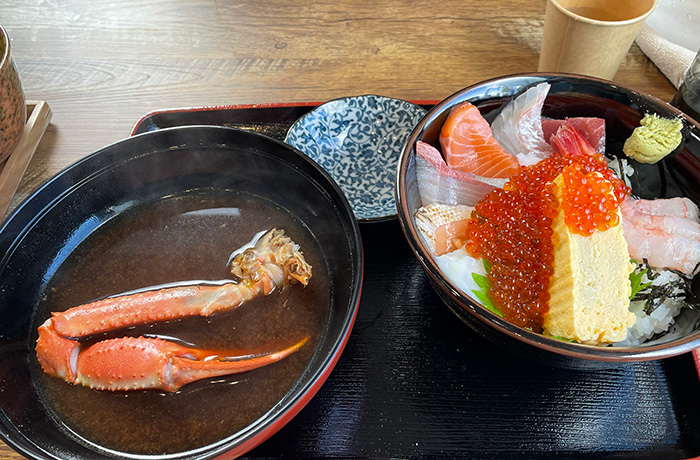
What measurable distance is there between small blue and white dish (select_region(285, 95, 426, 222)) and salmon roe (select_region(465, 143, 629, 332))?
0.48 meters

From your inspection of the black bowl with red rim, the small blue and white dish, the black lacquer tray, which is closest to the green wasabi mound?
the black lacquer tray

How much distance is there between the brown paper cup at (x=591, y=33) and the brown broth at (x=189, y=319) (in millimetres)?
1108

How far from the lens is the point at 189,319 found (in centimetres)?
124

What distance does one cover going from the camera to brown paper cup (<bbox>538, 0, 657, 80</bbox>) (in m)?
1.65

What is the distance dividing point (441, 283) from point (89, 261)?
927 mm

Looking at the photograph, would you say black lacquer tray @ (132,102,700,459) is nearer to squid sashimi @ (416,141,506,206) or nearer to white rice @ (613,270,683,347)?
white rice @ (613,270,683,347)

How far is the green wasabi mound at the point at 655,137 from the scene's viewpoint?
134 centimetres

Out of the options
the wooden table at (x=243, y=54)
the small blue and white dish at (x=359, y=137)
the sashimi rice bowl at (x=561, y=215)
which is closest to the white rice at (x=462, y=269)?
the sashimi rice bowl at (x=561, y=215)

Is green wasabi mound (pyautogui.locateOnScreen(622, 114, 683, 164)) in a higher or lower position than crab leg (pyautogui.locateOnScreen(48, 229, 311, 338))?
higher

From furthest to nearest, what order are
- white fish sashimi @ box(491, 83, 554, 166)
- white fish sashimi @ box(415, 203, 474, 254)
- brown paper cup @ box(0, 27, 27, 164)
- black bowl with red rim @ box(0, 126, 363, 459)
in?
brown paper cup @ box(0, 27, 27, 164) → white fish sashimi @ box(491, 83, 554, 166) → white fish sashimi @ box(415, 203, 474, 254) → black bowl with red rim @ box(0, 126, 363, 459)

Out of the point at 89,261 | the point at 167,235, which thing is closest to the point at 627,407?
the point at 167,235

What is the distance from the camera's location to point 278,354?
1163mm

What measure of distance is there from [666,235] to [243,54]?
66.3 inches

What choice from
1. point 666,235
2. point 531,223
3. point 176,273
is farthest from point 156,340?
point 666,235
